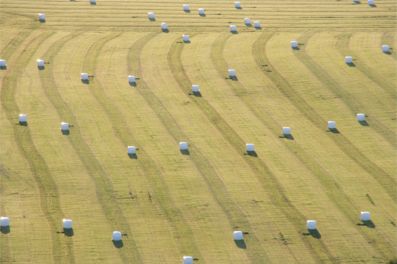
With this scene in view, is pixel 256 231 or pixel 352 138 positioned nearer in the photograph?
pixel 256 231

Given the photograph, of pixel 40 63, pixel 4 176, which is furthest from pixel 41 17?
pixel 4 176

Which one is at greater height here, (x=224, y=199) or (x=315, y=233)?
(x=224, y=199)

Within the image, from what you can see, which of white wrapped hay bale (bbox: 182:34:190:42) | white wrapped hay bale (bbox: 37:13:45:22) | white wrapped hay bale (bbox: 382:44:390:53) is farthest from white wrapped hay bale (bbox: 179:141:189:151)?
white wrapped hay bale (bbox: 37:13:45:22)

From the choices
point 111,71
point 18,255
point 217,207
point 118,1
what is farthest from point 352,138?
point 118,1

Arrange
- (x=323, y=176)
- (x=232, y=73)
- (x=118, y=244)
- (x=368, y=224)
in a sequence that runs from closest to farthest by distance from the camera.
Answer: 1. (x=118, y=244)
2. (x=368, y=224)
3. (x=323, y=176)
4. (x=232, y=73)

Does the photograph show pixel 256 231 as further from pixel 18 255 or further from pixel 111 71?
pixel 111 71

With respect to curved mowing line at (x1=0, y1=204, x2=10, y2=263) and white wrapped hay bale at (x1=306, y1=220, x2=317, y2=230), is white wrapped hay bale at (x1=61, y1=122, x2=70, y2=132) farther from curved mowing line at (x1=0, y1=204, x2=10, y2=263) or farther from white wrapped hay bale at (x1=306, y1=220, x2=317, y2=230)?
white wrapped hay bale at (x1=306, y1=220, x2=317, y2=230)

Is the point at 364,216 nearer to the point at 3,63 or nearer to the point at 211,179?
the point at 211,179
